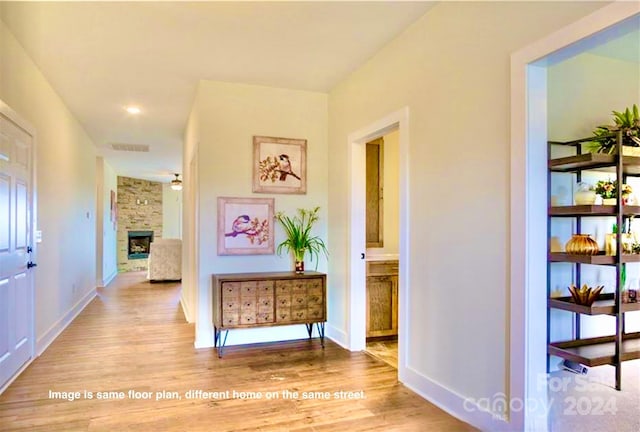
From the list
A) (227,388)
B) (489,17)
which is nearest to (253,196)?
(227,388)

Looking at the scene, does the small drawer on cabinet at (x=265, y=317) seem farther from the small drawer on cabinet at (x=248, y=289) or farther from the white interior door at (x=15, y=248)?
the white interior door at (x=15, y=248)

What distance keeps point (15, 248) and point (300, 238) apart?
8.05 ft

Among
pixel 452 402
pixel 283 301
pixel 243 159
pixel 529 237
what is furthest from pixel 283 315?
pixel 529 237

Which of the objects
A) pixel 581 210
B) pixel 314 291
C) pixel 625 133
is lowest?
pixel 314 291

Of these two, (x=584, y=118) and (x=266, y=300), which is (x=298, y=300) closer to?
(x=266, y=300)

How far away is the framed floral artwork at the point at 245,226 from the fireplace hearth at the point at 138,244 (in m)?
9.02

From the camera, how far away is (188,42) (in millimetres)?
3318

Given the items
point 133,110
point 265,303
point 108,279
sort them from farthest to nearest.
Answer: point 108,279 → point 133,110 → point 265,303

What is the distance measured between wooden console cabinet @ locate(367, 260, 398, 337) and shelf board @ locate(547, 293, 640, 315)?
1.98m

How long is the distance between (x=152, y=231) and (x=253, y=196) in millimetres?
9480

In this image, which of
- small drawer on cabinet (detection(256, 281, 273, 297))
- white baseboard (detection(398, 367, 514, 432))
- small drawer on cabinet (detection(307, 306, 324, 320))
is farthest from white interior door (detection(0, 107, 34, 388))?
white baseboard (detection(398, 367, 514, 432))

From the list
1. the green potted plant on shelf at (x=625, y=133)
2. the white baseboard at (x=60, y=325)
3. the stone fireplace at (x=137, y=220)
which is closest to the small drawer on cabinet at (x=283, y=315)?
the white baseboard at (x=60, y=325)

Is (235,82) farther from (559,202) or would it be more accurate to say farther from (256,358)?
(559,202)

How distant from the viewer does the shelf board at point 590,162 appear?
7.41ft
